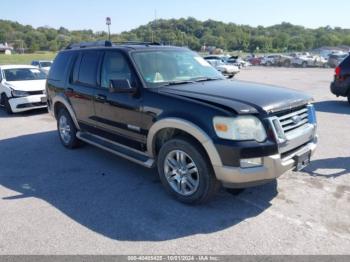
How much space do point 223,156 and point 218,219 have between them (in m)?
0.73

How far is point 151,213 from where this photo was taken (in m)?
3.84

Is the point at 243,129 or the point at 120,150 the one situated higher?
the point at 243,129

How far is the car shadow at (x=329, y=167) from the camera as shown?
4.88 metres

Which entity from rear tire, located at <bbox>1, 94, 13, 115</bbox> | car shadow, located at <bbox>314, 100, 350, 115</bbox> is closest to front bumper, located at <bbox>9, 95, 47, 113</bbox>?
rear tire, located at <bbox>1, 94, 13, 115</bbox>

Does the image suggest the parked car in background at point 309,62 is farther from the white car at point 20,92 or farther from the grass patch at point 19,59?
the white car at point 20,92

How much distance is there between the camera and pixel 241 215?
3.74 m

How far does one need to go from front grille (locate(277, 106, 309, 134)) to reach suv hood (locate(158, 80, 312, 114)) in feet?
0.26

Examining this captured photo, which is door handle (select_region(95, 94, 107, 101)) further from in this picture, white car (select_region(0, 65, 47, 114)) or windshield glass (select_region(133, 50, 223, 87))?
white car (select_region(0, 65, 47, 114))

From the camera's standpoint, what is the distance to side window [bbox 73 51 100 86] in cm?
533

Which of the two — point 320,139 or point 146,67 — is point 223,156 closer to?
point 146,67

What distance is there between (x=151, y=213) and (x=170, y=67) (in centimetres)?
213

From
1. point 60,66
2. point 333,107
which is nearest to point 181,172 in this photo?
point 60,66

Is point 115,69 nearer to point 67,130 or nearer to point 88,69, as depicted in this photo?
point 88,69

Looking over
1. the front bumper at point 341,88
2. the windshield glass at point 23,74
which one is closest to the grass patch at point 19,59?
the windshield glass at point 23,74
